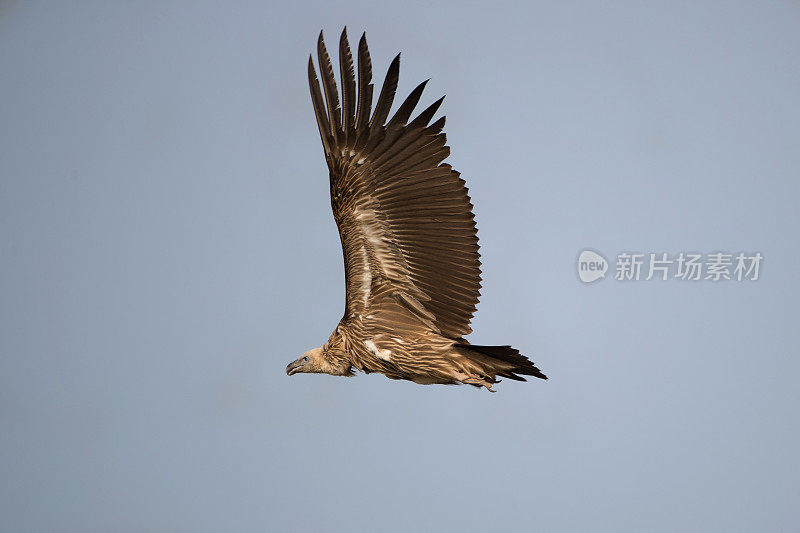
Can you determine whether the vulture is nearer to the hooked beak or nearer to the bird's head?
the bird's head

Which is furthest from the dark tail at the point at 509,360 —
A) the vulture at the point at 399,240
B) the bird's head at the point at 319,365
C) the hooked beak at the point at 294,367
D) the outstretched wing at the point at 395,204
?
the hooked beak at the point at 294,367

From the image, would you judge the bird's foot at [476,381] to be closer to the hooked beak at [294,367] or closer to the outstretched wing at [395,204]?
the outstretched wing at [395,204]

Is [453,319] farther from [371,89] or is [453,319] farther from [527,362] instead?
[371,89]

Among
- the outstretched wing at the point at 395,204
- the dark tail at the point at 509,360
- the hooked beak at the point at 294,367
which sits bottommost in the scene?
the hooked beak at the point at 294,367

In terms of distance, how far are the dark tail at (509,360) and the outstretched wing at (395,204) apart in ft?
1.77

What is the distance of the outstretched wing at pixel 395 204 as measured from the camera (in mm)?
9359

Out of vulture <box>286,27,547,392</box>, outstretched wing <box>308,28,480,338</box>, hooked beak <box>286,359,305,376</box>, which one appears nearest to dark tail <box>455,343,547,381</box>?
vulture <box>286,27,547,392</box>

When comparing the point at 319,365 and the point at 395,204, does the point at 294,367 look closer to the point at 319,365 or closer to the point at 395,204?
the point at 319,365

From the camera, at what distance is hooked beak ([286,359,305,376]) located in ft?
33.8

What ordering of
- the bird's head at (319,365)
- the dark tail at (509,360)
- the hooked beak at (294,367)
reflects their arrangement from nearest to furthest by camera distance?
the dark tail at (509,360), the bird's head at (319,365), the hooked beak at (294,367)

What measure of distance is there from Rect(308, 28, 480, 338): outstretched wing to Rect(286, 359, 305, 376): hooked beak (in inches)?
28.3

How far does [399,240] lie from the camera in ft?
31.9

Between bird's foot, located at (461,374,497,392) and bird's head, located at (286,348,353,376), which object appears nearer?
bird's foot, located at (461,374,497,392)

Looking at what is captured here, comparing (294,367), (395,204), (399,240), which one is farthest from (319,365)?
(395,204)
